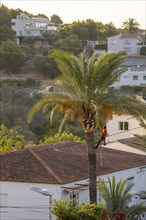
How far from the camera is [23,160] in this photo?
105 feet

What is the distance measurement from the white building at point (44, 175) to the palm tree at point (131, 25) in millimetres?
118457

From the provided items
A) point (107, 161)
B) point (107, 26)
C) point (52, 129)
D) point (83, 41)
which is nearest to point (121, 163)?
point (107, 161)

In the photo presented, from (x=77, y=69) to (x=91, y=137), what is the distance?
2.51m

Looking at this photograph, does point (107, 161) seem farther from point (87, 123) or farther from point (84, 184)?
point (87, 123)

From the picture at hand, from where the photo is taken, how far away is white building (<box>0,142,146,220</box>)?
29.3 metres

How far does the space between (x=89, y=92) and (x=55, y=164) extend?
21.8ft

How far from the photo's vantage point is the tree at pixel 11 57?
115500mm

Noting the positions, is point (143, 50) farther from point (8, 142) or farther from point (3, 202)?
point (3, 202)

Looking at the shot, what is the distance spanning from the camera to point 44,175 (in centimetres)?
3006

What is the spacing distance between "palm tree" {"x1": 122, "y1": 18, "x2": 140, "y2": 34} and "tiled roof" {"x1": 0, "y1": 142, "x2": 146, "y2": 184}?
116765 mm

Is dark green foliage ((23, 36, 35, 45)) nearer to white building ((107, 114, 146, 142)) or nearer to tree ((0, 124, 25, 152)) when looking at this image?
white building ((107, 114, 146, 142))

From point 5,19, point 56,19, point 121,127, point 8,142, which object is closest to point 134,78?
point 121,127

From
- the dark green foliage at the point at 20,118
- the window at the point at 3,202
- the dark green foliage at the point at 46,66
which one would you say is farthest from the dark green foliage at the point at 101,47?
the window at the point at 3,202

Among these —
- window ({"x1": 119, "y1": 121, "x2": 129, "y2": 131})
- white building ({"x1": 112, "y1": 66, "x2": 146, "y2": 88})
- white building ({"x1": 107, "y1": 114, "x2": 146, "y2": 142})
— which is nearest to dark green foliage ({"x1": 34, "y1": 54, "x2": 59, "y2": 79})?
white building ({"x1": 112, "y1": 66, "x2": 146, "y2": 88})
